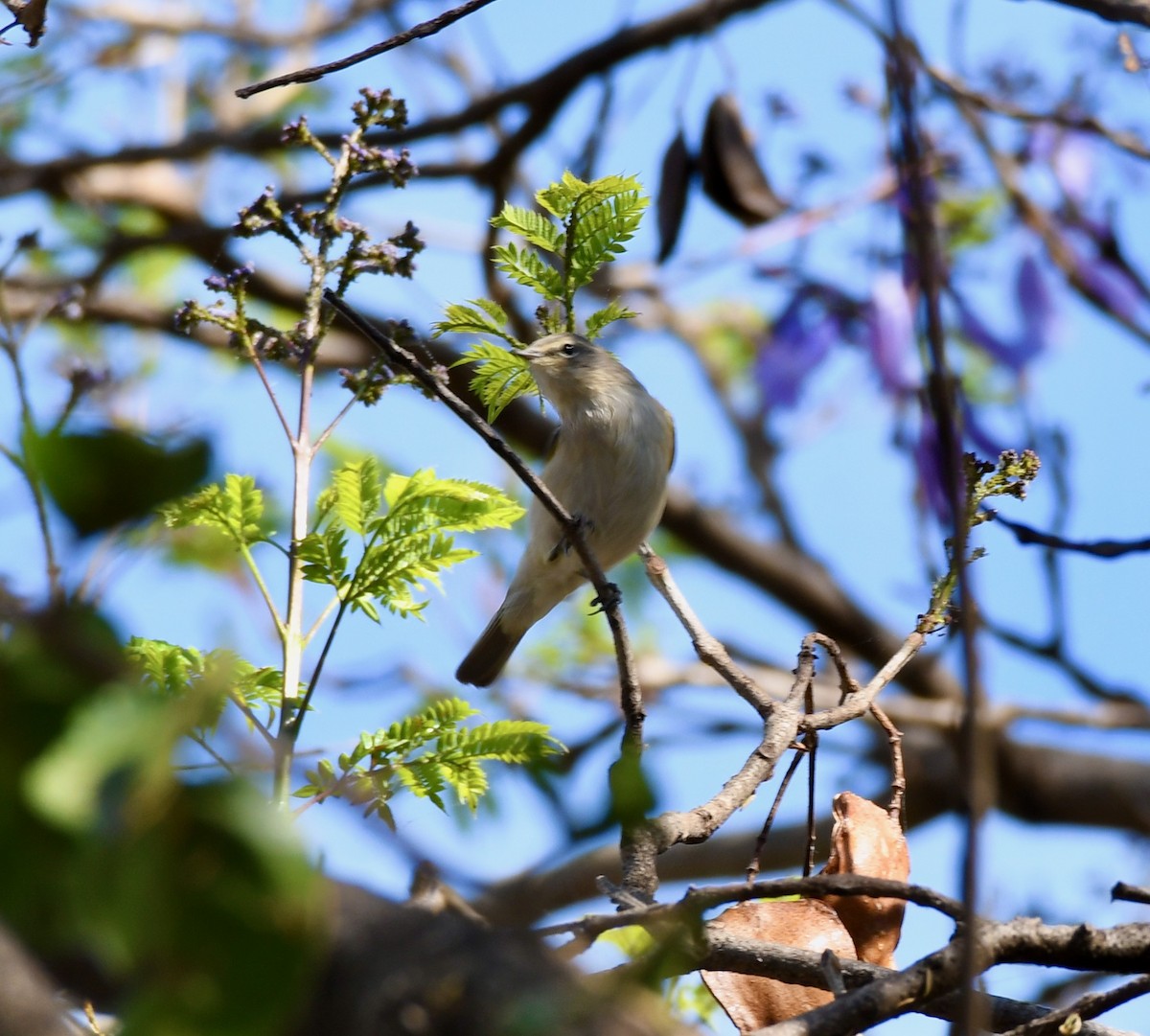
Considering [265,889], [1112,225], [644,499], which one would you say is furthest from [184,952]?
[1112,225]

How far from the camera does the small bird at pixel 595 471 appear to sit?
401cm

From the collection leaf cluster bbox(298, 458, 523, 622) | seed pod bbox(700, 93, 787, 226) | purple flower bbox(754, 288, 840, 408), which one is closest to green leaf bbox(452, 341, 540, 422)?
leaf cluster bbox(298, 458, 523, 622)

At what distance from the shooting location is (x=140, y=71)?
8805 millimetres

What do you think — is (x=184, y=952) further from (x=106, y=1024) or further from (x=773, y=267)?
(x=773, y=267)

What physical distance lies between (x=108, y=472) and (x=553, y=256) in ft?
5.44

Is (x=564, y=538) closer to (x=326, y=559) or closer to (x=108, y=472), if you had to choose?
(x=326, y=559)

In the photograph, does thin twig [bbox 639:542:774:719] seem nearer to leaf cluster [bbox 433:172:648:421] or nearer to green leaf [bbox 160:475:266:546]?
leaf cluster [bbox 433:172:648:421]

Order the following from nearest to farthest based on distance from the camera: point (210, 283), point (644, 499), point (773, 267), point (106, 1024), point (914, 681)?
point (106, 1024)
point (210, 283)
point (644, 499)
point (773, 267)
point (914, 681)

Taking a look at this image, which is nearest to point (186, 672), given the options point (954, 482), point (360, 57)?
point (360, 57)

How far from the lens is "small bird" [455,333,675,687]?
158 inches

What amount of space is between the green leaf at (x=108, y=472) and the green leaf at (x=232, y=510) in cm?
99

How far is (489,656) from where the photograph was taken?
15.1 ft

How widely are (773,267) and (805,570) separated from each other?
6.11 feet

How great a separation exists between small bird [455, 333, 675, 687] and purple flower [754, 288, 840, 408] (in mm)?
1822
